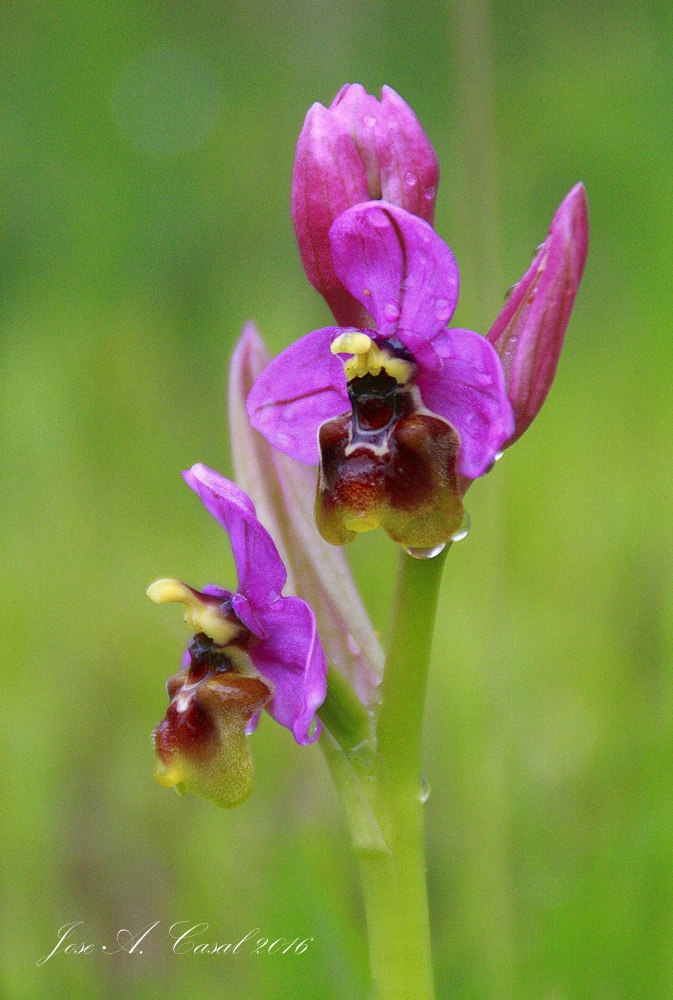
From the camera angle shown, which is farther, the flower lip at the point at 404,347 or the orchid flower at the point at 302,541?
the orchid flower at the point at 302,541

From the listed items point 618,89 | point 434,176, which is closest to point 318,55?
point 618,89

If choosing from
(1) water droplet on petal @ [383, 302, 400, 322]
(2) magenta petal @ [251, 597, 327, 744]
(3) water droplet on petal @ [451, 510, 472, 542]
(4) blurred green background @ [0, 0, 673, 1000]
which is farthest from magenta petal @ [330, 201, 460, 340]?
(4) blurred green background @ [0, 0, 673, 1000]

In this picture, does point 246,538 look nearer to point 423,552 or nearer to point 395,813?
point 423,552

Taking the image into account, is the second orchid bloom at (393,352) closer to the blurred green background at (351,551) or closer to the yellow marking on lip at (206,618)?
the yellow marking on lip at (206,618)

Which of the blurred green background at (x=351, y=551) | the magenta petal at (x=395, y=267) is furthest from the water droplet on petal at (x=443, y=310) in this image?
the blurred green background at (x=351, y=551)

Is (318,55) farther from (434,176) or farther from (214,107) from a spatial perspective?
(434,176)

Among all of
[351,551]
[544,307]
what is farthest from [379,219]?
[351,551]

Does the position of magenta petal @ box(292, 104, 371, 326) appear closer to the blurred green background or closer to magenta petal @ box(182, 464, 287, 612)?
magenta petal @ box(182, 464, 287, 612)
